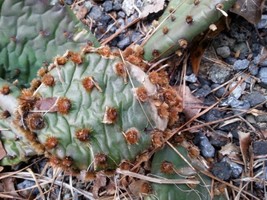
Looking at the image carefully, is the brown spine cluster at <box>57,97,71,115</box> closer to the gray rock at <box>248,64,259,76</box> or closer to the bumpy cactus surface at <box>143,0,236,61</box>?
the bumpy cactus surface at <box>143,0,236,61</box>

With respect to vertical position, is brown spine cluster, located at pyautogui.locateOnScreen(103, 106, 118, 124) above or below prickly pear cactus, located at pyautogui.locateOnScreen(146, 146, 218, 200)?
above

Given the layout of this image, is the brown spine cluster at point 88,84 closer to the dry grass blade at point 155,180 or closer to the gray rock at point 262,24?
the dry grass blade at point 155,180

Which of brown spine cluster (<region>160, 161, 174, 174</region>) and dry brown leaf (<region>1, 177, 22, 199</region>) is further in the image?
dry brown leaf (<region>1, 177, 22, 199</region>)

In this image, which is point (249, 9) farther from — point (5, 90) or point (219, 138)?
point (5, 90)

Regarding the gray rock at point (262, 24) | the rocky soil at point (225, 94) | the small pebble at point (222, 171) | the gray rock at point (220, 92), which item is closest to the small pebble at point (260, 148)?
the rocky soil at point (225, 94)

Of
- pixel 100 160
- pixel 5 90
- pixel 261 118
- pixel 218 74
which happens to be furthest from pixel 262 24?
pixel 5 90

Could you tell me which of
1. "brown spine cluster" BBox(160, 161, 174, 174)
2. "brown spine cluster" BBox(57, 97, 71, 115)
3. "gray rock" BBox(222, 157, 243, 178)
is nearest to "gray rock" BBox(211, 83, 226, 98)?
"gray rock" BBox(222, 157, 243, 178)

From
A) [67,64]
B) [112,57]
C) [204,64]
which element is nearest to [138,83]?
[112,57]
